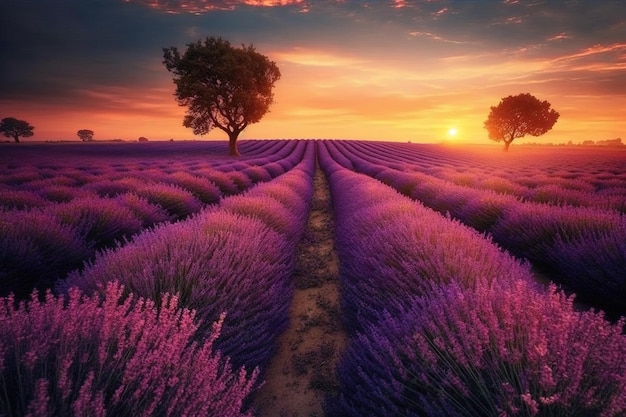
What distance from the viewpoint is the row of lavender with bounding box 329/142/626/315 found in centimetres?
314

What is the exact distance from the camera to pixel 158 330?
134 centimetres

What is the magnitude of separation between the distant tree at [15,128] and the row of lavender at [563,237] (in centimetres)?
8621

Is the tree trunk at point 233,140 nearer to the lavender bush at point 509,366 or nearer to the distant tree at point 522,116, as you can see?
the lavender bush at point 509,366

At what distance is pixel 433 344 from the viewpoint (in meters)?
1.52

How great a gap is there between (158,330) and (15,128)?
90359 mm

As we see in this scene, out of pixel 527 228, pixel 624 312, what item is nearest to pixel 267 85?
pixel 527 228

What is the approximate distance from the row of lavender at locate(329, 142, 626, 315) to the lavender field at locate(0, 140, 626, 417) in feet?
0.07

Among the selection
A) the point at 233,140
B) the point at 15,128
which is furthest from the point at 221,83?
the point at 15,128

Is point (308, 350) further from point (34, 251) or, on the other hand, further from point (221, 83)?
point (221, 83)

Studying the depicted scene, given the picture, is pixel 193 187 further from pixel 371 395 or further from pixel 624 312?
pixel 624 312

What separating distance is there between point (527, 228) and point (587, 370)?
4004mm

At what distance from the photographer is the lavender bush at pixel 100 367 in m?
1.05

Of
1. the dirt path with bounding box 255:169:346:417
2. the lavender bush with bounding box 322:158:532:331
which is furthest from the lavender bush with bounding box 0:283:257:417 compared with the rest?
the lavender bush with bounding box 322:158:532:331

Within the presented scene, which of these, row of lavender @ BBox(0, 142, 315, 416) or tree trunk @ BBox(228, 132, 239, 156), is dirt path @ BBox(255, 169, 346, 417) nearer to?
row of lavender @ BBox(0, 142, 315, 416)
